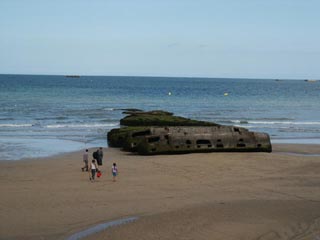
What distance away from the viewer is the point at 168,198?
17.2 meters

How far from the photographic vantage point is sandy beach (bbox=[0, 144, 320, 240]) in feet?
44.6

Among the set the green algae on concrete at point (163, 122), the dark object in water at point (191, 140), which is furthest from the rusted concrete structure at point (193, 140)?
the green algae on concrete at point (163, 122)

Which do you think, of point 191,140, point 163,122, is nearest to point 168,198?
point 191,140

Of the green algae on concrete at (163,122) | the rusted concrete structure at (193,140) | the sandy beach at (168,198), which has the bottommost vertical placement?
the sandy beach at (168,198)

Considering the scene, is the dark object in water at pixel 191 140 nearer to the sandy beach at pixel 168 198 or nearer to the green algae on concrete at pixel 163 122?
the sandy beach at pixel 168 198

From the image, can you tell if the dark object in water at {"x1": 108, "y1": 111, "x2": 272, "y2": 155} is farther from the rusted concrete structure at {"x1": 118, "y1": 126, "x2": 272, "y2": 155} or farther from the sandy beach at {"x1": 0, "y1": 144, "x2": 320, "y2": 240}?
the sandy beach at {"x1": 0, "y1": 144, "x2": 320, "y2": 240}

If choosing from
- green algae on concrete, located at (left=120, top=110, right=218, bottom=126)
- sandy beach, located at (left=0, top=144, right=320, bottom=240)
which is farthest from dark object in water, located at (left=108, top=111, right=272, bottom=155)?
green algae on concrete, located at (left=120, top=110, right=218, bottom=126)

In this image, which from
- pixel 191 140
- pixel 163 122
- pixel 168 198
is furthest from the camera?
pixel 163 122

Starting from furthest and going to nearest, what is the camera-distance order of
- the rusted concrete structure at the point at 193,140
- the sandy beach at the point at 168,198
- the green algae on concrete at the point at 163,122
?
the green algae on concrete at the point at 163,122, the rusted concrete structure at the point at 193,140, the sandy beach at the point at 168,198

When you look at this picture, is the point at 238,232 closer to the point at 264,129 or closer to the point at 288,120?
the point at 264,129

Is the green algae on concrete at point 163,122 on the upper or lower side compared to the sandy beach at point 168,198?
upper

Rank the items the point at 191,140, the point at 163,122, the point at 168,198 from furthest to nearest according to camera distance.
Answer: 1. the point at 163,122
2. the point at 191,140
3. the point at 168,198

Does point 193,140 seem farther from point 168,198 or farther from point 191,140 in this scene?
point 168,198

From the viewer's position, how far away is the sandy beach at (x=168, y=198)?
13.6m
